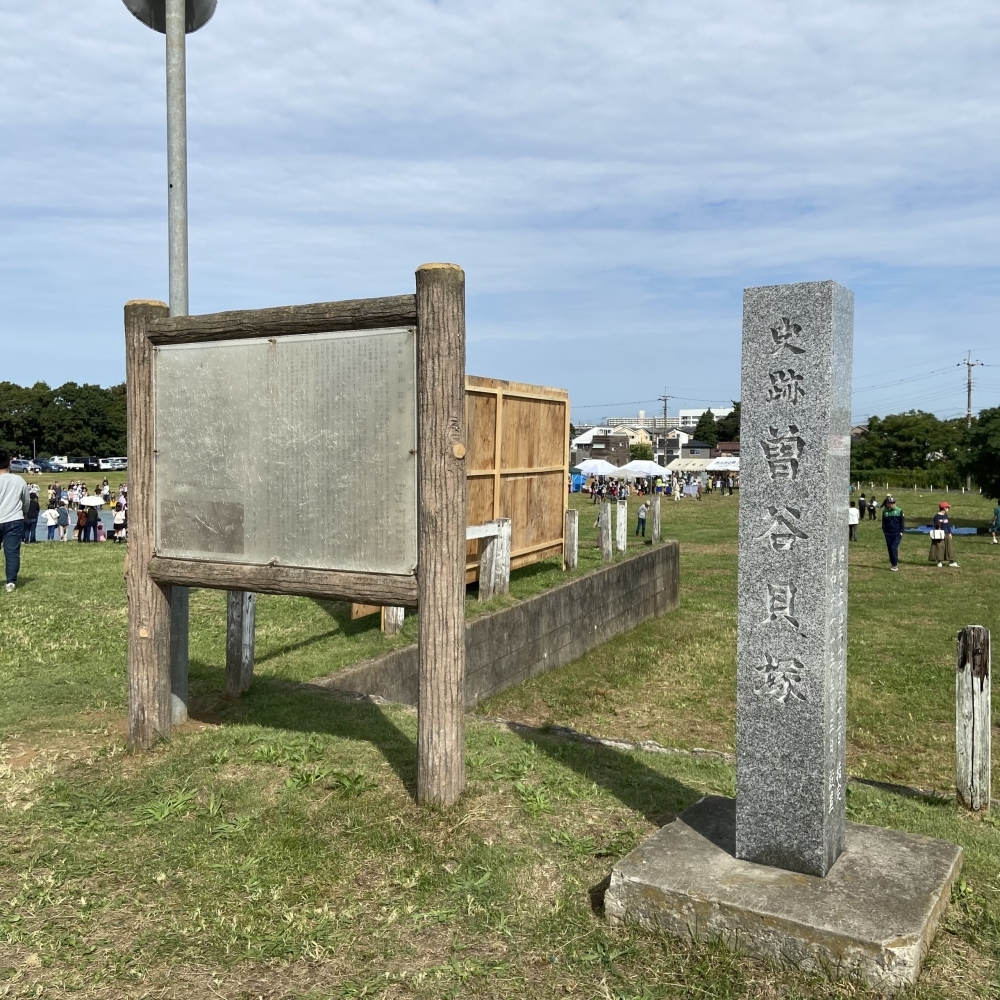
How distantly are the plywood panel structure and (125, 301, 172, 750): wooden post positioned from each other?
208 inches

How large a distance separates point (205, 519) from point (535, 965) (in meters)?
3.26

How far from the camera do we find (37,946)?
3.70 m

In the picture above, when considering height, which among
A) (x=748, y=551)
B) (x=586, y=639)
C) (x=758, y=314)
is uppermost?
(x=758, y=314)

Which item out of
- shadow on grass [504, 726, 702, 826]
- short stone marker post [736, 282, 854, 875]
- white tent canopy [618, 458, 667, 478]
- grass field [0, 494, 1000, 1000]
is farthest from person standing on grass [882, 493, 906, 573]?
white tent canopy [618, 458, 667, 478]

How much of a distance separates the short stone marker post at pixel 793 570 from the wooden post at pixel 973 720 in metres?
1.85

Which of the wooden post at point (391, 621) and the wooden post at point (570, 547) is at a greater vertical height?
the wooden post at point (570, 547)

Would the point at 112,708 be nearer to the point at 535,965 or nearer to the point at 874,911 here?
the point at 535,965

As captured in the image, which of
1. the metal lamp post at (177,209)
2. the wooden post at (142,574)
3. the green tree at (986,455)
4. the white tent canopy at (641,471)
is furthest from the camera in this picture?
the white tent canopy at (641,471)

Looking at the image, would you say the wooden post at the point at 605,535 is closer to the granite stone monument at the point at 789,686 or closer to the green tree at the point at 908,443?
the granite stone monument at the point at 789,686

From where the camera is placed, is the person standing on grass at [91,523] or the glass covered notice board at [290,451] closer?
the glass covered notice board at [290,451]

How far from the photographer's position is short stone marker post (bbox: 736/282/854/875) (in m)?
3.76

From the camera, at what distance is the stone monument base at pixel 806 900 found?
332 centimetres

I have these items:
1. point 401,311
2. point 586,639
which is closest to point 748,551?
point 401,311

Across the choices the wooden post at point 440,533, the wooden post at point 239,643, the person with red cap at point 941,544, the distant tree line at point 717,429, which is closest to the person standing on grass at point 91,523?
the wooden post at point 239,643
